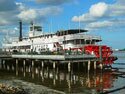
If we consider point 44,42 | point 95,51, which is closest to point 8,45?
point 44,42

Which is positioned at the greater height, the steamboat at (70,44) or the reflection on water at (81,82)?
the steamboat at (70,44)

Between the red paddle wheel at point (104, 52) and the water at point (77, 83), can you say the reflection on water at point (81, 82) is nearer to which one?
the water at point (77, 83)

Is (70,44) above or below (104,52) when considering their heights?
above

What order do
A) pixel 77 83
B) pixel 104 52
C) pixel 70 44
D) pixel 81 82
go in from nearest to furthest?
pixel 77 83, pixel 81 82, pixel 104 52, pixel 70 44

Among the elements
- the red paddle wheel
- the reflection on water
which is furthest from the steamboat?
the reflection on water

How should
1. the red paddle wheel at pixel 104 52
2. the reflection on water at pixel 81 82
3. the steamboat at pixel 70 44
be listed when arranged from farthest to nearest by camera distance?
1. the steamboat at pixel 70 44
2. the red paddle wheel at pixel 104 52
3. the reflection on water at pixel 81 82

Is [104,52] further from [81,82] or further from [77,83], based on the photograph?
[77,83]

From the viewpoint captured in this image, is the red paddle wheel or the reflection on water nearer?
the reflection on water

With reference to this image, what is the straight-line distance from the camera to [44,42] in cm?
7794

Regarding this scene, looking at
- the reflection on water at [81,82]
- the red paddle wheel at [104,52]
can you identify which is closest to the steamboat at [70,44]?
the red paddle wheel at [104,52]

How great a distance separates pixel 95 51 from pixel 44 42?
21669 mm

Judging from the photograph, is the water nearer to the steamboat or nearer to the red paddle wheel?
the red paddle wheel

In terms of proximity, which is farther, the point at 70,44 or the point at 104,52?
the point at 70,44

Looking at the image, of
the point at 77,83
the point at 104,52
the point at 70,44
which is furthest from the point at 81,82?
the point at 70,44
